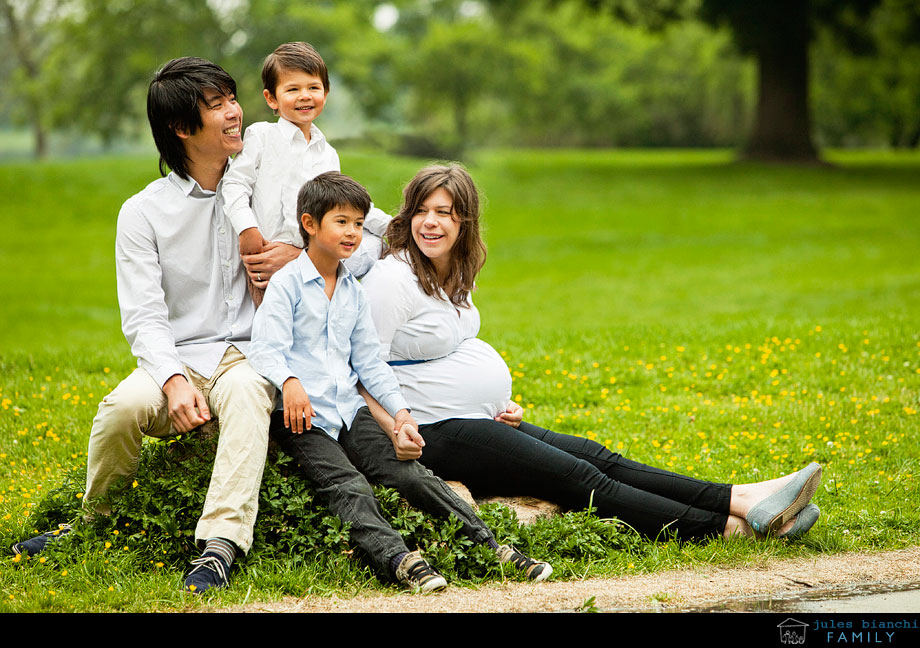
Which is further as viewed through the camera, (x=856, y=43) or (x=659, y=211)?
(x=856, y=43)

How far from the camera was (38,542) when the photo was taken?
4367 mm

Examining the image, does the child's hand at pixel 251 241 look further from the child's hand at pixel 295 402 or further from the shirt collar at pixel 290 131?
the child's hand at pixel 295 402

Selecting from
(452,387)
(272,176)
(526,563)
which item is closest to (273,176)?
(272,176)

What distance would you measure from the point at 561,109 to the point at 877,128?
16.2m

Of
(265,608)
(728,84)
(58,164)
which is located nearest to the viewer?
(265,608)

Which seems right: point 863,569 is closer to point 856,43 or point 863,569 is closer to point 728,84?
point 856,43

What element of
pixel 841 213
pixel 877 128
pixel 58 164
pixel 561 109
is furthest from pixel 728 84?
pixel 58 164

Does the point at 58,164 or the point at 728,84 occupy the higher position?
the point at 728,84

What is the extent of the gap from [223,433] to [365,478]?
0.66 metres

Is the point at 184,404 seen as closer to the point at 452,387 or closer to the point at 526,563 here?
the point at 452,387

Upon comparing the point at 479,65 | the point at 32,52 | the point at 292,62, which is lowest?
the point at 292,62

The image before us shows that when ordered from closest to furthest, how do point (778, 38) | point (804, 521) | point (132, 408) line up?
point (132, 408)
point (804, 521)
point (778, 38)

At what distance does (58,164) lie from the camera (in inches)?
1048

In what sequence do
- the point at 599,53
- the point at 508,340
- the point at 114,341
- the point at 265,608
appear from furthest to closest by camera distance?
the point at 599,53 → the point at 114,341 → the point at 508,340 → the point at 265,608
